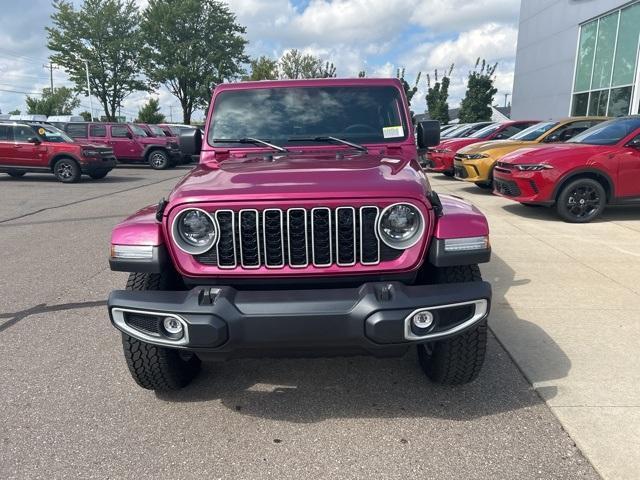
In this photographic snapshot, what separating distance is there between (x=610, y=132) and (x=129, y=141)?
17132 mm

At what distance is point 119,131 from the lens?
64.9 ft

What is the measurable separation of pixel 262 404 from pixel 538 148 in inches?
271

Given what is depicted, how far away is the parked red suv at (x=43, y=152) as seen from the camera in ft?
47.4

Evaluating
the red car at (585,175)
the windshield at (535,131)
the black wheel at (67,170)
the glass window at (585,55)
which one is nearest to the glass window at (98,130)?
the black wheel at (67,170)

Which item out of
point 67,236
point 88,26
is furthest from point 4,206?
point 88,26

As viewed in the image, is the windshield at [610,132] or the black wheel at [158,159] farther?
the black wheel at [158,159]

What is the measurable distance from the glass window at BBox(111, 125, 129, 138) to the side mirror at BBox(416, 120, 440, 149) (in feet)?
59.5

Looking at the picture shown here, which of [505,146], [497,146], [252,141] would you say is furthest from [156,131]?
[252,141]

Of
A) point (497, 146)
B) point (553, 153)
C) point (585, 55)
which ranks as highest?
point (585, 55)

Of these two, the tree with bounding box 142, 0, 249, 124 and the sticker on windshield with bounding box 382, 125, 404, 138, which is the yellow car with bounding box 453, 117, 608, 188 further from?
the tree with bounding box 142, 0, 249, 124

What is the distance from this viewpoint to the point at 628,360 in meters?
3.29

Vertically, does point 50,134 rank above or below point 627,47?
below

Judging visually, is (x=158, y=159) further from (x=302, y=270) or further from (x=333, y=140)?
(x=302, y=270)

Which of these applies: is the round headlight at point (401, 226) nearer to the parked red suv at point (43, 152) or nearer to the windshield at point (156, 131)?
the parked red suv at point (43, 152)
